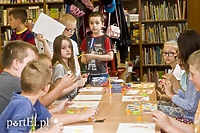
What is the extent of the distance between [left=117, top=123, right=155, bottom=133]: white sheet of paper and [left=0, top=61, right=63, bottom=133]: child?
366mm

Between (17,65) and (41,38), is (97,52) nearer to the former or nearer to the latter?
(41,38)

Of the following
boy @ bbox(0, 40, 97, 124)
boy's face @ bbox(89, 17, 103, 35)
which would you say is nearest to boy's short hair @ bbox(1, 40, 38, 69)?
boy @ bbox(0, 40, 97, 124)

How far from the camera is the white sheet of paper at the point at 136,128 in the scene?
1.92 m

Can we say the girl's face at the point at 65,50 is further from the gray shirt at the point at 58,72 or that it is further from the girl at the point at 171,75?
the girl at the point at 171,75

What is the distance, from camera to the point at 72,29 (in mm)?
4254

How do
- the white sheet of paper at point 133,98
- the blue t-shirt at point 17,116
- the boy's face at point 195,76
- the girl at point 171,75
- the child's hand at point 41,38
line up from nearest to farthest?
the blue t-shirt at point 17,116
the boy's face at point 195,76
the white sheet of paper at point 133,98
the girl at point 171,75
the child's hand at point 41,38

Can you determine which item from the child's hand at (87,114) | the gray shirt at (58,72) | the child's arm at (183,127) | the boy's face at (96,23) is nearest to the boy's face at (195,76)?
A: the child's arm at (183,127)

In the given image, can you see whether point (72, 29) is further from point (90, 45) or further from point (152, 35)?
point (152, 35)

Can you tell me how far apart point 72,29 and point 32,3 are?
2.40 m

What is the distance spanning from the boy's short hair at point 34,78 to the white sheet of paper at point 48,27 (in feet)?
7.46

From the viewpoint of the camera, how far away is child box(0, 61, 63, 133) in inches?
64.9

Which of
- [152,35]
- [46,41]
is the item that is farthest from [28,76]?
[152,35]

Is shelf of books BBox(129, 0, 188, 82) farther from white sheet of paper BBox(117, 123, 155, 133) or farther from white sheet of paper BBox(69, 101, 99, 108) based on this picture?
white sheet of paper BBox(117, 123, 155, 133)

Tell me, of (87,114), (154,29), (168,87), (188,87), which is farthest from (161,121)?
(154,29)
